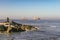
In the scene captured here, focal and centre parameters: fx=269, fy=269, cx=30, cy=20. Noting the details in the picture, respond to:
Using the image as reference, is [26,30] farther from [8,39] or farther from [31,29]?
[8,39]

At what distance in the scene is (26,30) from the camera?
57.9m

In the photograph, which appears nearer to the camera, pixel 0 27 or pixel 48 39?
pixel 48 39

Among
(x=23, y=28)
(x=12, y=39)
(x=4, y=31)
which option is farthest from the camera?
(x=23, y=28)

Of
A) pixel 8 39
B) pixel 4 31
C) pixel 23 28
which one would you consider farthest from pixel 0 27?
pixel 8 39

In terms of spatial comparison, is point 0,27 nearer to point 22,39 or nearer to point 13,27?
point 13,27

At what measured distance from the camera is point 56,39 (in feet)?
140

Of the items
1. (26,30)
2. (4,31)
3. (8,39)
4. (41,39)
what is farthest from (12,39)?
(26,30)

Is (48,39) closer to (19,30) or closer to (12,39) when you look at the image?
(12,39)

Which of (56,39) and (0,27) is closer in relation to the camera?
(56,39)

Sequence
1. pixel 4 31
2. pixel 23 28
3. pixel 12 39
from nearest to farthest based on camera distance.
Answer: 1. pixel 12 39
2. pixel 4 31
3. pixel 23 28

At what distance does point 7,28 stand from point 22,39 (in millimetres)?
12382

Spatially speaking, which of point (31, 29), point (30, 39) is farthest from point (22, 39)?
point (31, 29)

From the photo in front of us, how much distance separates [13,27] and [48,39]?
1355 centimetres

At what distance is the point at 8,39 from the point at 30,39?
3450mm
